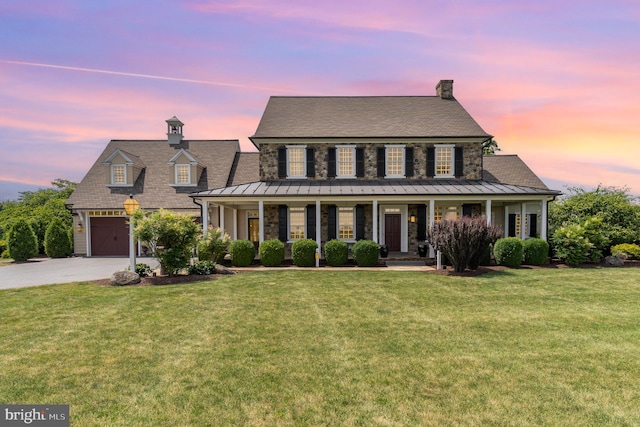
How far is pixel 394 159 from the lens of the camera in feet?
65.9

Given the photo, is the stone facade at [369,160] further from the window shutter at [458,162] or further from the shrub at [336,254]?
the shrub at [336,254]

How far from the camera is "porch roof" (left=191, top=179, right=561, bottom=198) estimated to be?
17.1 metres

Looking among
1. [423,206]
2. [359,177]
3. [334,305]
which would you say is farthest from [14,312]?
[423,206]

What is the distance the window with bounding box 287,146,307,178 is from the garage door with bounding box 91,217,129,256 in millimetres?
11072

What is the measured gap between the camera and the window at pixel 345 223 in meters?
19.8

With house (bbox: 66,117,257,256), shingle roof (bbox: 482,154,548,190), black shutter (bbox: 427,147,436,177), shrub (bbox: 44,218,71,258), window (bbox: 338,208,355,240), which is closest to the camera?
window (bbox: 338,208,355,240)

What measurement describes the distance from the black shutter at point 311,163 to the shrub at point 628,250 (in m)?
15.4

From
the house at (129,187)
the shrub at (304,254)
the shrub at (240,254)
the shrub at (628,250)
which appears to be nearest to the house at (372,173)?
the shrub at (240,254)

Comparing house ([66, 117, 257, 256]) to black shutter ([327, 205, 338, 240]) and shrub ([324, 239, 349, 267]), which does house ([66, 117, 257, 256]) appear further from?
shrub ([324, 239, 349, 267])

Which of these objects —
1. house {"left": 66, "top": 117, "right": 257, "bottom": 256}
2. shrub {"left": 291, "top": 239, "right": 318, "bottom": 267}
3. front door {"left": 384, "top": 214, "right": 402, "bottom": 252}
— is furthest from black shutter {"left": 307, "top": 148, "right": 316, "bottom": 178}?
house {"left": 66, "top": 117, "right": 257, "bottom": 256}

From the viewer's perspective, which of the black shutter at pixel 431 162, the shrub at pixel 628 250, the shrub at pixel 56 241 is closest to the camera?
the shrub at pixel 628 250

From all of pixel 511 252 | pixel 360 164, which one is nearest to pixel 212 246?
pixel 360 164

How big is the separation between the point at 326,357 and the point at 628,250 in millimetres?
18814

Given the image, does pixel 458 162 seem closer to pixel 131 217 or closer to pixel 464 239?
pixel 464 239
